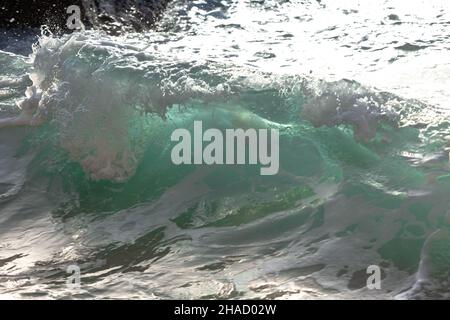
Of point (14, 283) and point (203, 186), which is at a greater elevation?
point (203, 186)

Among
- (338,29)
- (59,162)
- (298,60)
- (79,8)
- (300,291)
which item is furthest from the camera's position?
(79,8)

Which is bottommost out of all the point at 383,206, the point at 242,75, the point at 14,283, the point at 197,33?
the point at 14,283

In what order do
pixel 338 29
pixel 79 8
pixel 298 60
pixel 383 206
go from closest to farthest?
1. pixel 383 206
2. pixel 298 60
3. pixel 338 29
4. pixel 79 8

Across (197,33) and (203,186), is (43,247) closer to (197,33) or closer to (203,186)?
(203,186)

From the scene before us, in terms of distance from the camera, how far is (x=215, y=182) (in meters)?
4.47

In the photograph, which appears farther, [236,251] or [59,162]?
[59,162]

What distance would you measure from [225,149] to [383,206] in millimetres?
1191

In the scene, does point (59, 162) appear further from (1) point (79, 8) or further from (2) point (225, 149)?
(1) point (79, 8)

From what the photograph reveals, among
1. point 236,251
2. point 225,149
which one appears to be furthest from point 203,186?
point 236,251

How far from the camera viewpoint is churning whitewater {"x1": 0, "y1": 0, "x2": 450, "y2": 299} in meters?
3.54

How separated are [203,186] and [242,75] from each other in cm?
102

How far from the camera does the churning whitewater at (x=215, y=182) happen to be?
3.54m

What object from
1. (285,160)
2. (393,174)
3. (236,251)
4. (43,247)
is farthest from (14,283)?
(393,174)

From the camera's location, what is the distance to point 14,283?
359 cm
